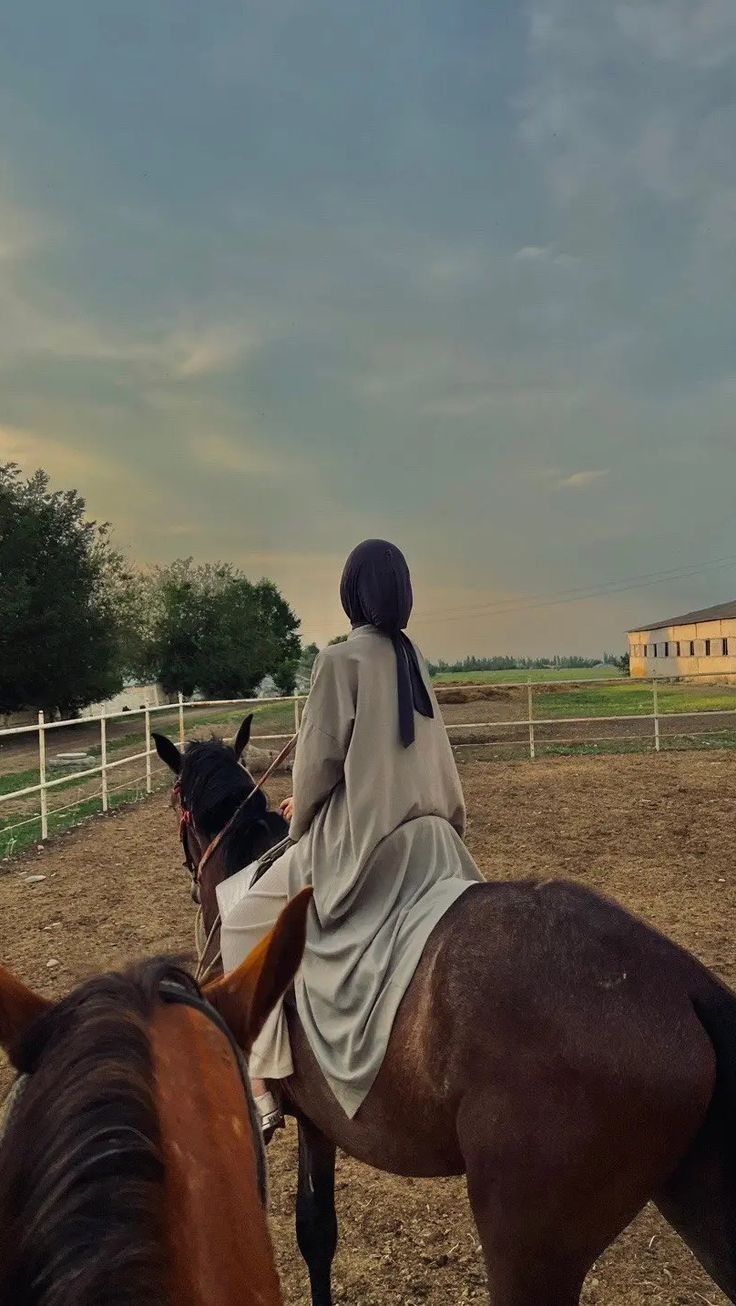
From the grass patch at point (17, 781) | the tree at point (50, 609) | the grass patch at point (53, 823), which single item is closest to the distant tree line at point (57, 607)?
the tree at point (50, 609)

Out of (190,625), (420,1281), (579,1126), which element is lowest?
(420,1281)

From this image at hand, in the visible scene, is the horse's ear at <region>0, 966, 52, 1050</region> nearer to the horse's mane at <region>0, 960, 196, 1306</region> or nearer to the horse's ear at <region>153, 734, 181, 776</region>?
the horse's mane at <region>0, 960, 196, 1306</region>

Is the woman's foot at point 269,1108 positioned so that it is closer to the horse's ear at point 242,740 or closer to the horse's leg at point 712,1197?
the horse's leg at point 712,1197

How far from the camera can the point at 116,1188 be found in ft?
2.60

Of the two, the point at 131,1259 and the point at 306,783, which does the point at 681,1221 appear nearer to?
the point at 306,783

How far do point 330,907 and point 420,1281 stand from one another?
5.49ft

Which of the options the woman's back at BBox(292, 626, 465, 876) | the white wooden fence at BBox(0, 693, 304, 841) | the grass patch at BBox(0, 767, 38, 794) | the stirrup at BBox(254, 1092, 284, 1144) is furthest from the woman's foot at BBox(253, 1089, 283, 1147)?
the grass patch at BBox(0, 767, 38, 794)

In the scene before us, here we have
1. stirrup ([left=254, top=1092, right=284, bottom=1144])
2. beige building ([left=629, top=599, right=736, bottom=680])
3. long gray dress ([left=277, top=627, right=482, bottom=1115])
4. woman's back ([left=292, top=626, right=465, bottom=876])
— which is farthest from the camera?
beige building ([left=629, top=599, right=736, bottom=680])

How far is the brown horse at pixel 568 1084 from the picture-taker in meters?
1.64

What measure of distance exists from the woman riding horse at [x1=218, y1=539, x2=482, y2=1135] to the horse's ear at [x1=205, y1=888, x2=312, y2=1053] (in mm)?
908

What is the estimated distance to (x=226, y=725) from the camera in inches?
963

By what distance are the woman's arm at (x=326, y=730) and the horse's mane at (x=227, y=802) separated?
3.12 ft

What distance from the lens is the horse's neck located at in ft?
2.64

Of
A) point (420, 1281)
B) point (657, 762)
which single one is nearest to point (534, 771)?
point (657, 762)
